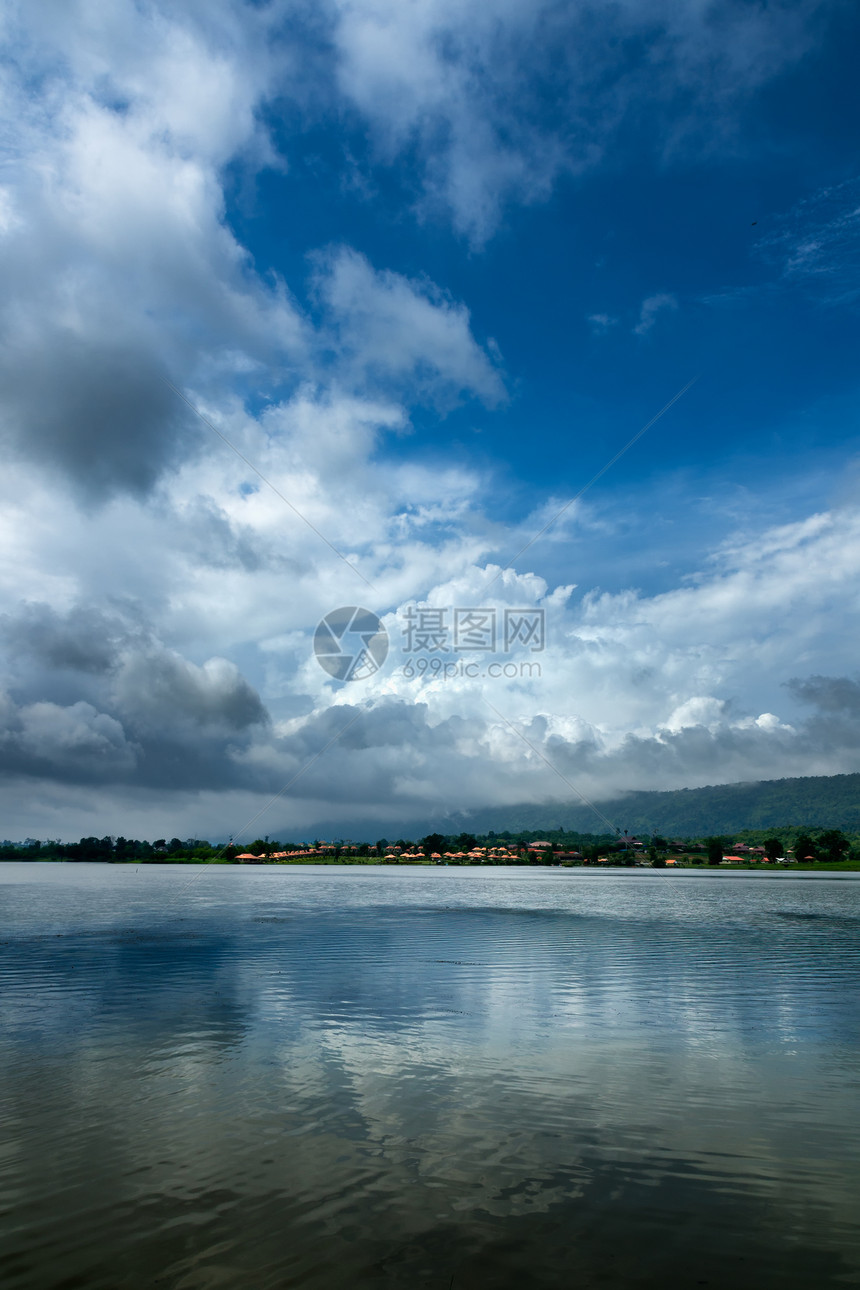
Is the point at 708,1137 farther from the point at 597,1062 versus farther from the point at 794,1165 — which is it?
the point at 597,1062

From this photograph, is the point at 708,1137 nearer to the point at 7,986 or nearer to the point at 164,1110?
the point at 164,1110

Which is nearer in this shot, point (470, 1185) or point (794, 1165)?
point (470, 1185)

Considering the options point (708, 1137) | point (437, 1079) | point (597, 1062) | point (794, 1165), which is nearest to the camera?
point (794, 1165)

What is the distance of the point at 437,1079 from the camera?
15531 millimetres

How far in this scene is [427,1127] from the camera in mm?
12922

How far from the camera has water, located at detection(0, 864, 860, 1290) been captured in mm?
8891

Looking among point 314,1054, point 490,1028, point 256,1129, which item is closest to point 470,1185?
point 256,1129

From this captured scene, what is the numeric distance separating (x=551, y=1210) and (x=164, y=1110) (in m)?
7.50

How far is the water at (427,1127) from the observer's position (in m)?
8.89

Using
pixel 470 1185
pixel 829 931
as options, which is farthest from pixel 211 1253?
pixel 829 931

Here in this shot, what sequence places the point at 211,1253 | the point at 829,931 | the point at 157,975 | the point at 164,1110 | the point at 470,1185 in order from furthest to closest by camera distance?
1. the point at 829,931
2. the point at 157,975
3. the point at 164,1110
4. the point at 470,1185
5. the point at 211,1253

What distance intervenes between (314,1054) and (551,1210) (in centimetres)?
868

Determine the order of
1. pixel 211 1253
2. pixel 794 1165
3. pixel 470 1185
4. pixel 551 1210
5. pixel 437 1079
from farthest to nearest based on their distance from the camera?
pixel 437 1079
pixel 794 1165
pixel 470 1185
pixel 551 1210
pixel 211 1253

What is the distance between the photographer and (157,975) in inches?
1112
